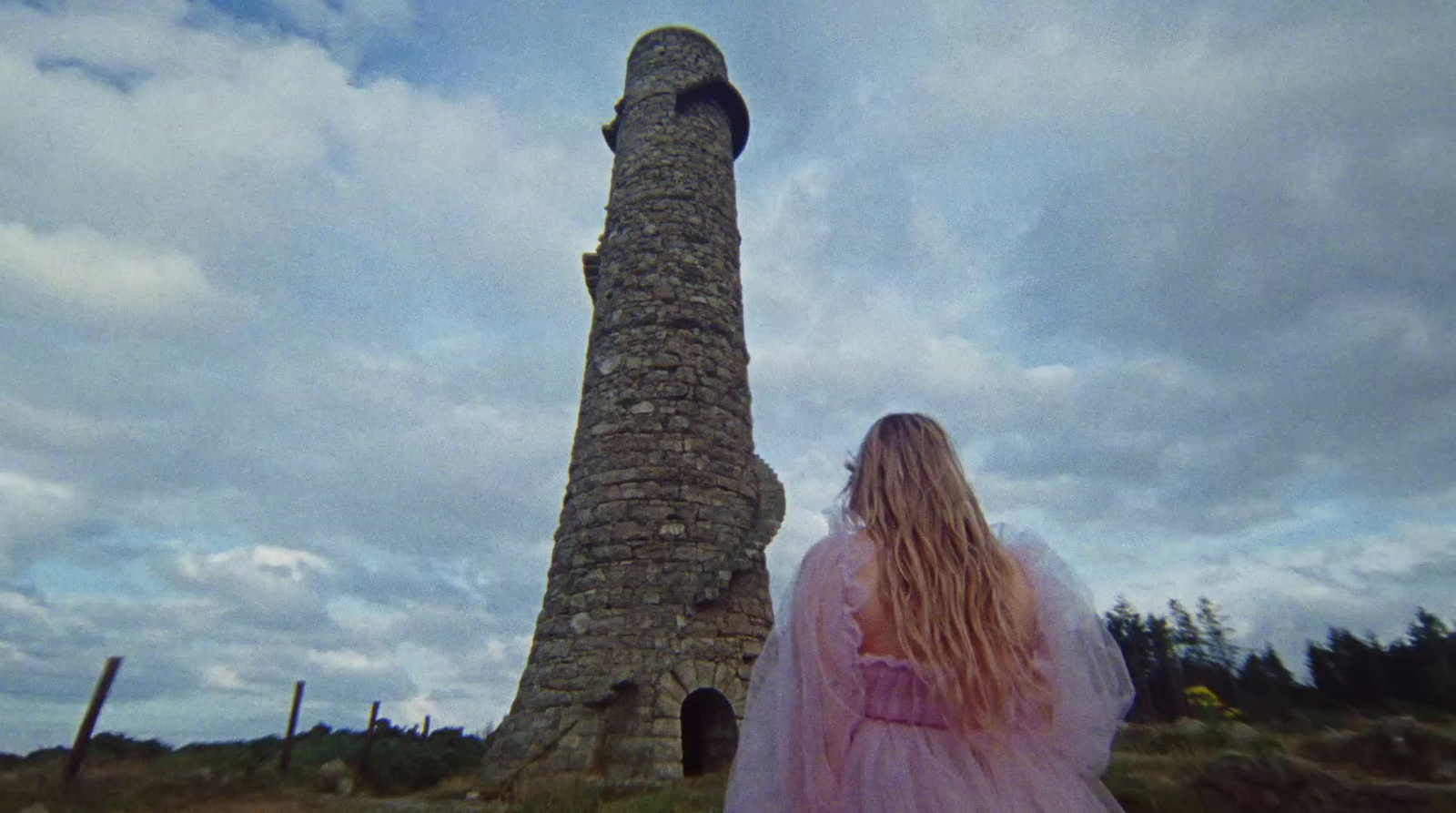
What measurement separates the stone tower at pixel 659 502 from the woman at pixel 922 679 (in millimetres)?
6780

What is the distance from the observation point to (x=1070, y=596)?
2500 mm

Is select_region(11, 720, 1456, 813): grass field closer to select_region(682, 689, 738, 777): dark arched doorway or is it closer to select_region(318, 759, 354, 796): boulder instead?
select_region(318, 759, 354, 796): boulder

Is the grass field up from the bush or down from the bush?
down

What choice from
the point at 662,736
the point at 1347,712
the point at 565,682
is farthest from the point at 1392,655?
the point at 565,682

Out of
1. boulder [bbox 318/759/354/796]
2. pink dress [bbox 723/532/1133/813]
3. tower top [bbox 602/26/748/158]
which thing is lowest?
pink dress [bbox 723/532/1133/813]

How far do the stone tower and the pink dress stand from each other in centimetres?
674

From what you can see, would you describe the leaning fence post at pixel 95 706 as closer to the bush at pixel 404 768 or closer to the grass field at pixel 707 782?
the grass field at pixel 707 782

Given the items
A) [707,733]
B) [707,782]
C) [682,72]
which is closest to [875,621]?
[707,782]

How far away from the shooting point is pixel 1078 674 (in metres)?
2.38

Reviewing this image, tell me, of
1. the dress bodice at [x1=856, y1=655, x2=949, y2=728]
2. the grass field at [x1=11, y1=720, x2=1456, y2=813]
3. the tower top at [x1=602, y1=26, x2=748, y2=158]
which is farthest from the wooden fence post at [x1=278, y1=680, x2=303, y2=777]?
the dress bodice at [x1=856, y1=655, x2=949, y2=728]

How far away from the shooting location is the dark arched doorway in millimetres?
9344

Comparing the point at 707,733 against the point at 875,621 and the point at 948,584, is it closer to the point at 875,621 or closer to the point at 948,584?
the point at 875,621

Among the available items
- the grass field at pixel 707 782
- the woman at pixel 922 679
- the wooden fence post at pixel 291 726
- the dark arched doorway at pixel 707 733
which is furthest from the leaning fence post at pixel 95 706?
the woman at pixel 922 679

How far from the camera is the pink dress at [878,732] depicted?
82.0 inches
